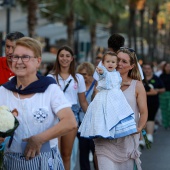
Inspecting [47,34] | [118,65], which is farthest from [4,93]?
[47,34]

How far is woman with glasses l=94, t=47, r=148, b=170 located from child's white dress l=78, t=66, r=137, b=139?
0.69 ft

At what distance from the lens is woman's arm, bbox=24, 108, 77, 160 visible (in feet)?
15.7

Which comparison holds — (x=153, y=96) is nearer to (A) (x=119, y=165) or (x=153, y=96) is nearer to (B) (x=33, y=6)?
(A) (x=119, y=165)

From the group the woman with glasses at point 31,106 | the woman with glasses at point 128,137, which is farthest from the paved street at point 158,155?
the woman with glasses at point 31,106

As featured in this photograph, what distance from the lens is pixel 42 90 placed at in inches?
196

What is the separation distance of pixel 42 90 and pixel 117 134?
219cm

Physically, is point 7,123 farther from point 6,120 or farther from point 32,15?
point 32,15

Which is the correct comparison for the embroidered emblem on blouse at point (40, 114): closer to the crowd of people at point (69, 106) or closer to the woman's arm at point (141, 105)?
the crowd of people at point (69, 106)

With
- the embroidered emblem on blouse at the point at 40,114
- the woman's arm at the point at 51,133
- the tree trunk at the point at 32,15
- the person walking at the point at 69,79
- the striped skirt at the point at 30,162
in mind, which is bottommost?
the striped skirt at the point at 30,162

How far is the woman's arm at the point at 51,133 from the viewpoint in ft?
15.7

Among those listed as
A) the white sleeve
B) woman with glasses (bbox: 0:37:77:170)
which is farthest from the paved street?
the white sleeve

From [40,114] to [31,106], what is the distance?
0.09 metres

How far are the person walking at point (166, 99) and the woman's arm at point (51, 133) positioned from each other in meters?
15.4

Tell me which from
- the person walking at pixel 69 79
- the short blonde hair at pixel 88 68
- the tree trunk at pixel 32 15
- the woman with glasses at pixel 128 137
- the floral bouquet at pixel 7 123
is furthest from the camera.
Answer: the tree trunk at pixel 32 15
